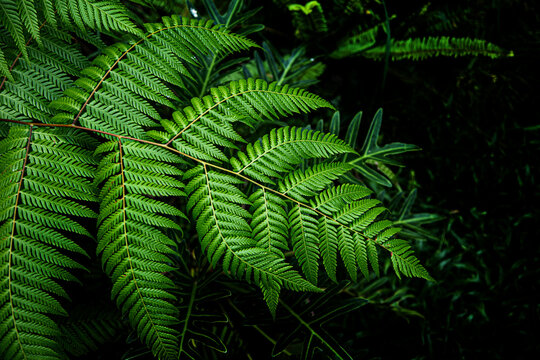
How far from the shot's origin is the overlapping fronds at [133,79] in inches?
39.2

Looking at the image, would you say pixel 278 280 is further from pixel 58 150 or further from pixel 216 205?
pixel 58 150

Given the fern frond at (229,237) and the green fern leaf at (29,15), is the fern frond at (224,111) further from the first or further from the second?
the green fern leaf at (29,15)

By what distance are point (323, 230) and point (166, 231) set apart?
0.69 meters

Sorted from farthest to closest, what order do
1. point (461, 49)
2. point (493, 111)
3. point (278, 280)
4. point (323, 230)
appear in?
point (493, 111)
point (461, 49)
point (323, 230)
point (278, 280)

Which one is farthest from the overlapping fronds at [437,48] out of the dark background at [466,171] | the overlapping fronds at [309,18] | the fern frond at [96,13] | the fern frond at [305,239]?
the fern frond at [96,13]

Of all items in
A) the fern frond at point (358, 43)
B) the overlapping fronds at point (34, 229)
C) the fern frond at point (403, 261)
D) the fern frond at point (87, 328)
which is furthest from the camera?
the fern frond at point (358, 43)

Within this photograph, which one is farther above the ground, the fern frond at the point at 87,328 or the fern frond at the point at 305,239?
the fern frond at the point at 305,239

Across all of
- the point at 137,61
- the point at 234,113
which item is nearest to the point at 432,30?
the point at 234,113

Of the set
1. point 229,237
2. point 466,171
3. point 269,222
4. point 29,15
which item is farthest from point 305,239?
point 466,171

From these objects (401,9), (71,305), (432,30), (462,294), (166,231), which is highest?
(401,9)

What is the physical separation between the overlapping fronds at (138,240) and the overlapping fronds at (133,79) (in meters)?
0.10

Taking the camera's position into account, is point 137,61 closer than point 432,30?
Yes

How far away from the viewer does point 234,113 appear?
1032 mm

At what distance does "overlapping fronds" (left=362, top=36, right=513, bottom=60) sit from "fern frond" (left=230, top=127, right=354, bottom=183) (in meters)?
1.11
